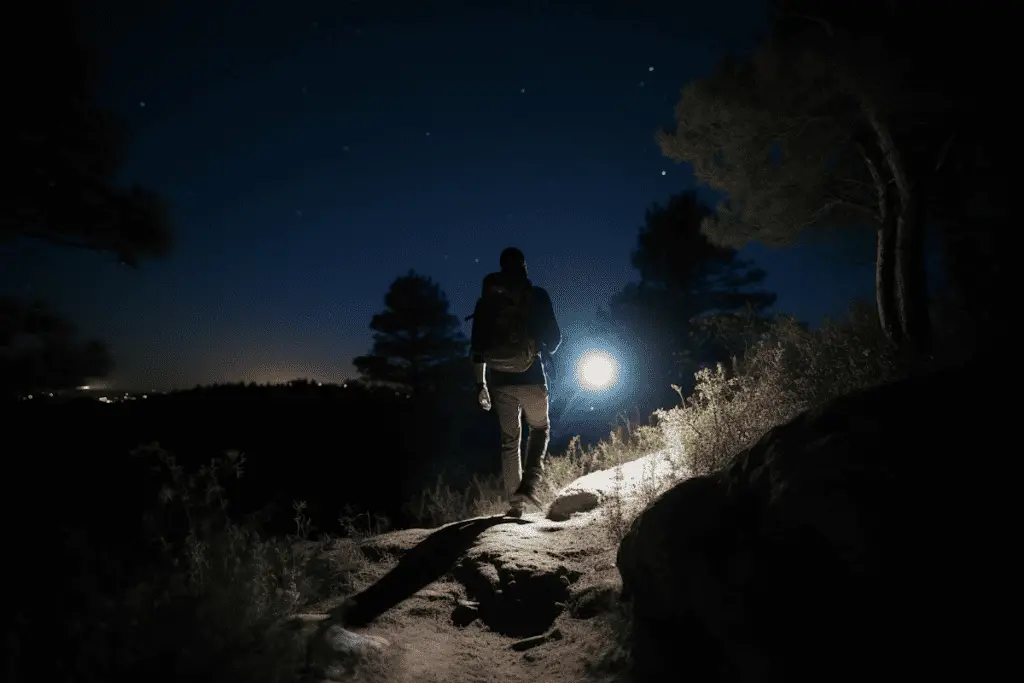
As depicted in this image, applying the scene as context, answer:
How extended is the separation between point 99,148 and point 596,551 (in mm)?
7633

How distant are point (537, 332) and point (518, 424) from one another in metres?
0.85

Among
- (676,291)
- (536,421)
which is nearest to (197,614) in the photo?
(536,421)

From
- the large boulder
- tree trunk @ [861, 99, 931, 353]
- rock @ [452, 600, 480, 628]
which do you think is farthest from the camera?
tree trunk @ [861, 99, 931, 353]

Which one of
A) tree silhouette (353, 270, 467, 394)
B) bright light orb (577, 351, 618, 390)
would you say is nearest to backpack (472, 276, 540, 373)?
bright light orb (577, 351, 618, 390)

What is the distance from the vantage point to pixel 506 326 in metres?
4.46

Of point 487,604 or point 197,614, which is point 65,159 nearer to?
point 197,614

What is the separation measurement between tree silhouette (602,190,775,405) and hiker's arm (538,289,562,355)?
11601 millimetres

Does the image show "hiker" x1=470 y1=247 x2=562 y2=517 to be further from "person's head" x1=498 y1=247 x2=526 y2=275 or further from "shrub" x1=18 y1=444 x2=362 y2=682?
"shrub" x1=18 y1=444 x2=362 y2=682

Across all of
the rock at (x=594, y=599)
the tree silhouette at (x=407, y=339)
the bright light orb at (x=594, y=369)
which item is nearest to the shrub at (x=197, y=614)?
the rock at (x=594, y=599)

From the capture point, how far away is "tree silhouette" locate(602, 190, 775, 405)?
15.7 meters

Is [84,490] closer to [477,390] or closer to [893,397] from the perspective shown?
[477,390]

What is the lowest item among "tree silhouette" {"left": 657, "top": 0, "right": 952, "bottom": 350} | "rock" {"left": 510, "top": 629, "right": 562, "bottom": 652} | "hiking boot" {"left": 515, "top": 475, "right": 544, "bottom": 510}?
"rock" {"left": 510, "top": 629, "right": 562, "bottom": 652}

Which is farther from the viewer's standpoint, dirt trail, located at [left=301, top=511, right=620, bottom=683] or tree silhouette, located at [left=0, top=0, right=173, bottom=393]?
tree silhouette, located at [left=0, top=0, right=173, bottom=393]

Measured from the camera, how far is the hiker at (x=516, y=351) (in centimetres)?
447
